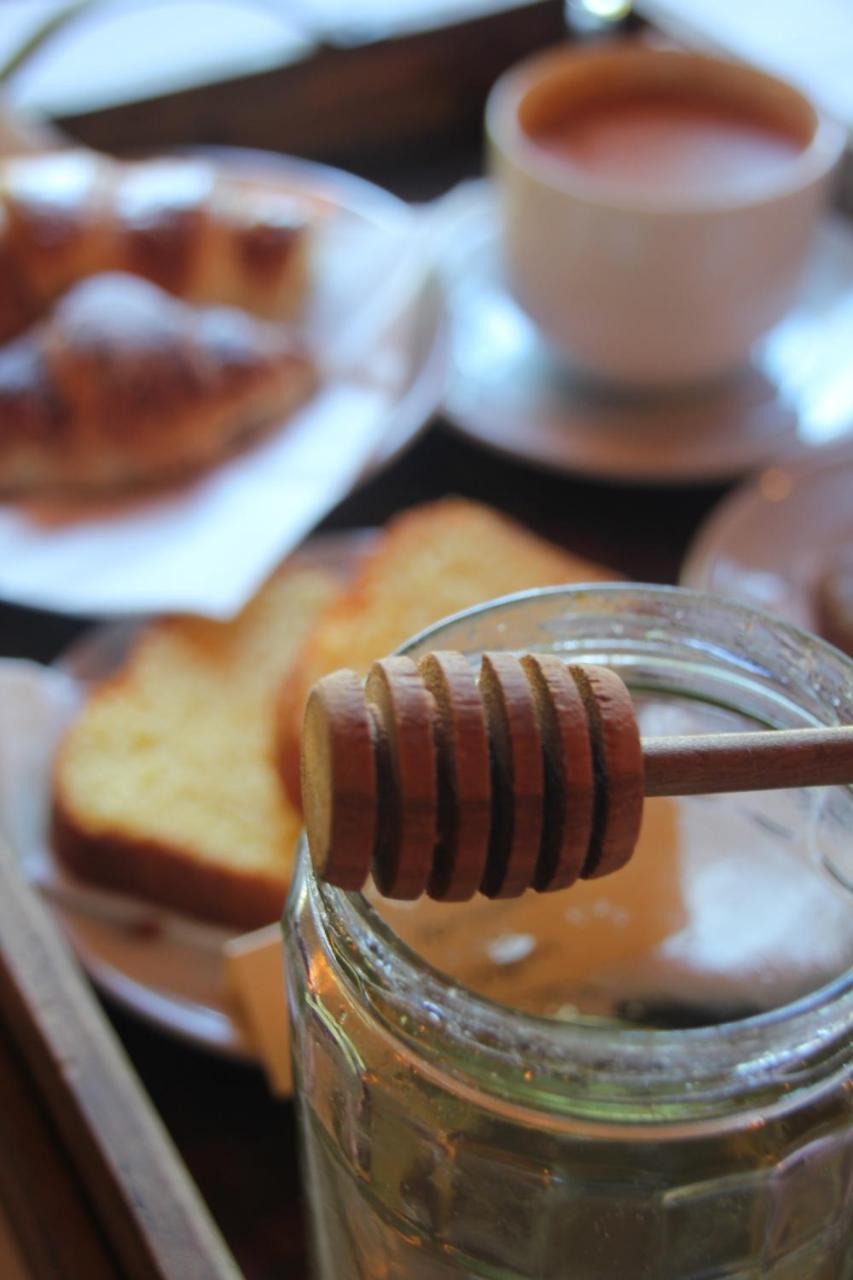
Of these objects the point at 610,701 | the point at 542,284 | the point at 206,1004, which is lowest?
the point at 206,1004

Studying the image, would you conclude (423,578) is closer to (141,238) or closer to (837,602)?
(837,602)

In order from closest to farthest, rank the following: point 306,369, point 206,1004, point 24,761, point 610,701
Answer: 1. point 610,701
2. point 206,1004
3. point 24,761
4. point 306,369

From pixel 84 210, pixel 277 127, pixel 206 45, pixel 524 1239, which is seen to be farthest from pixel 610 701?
pixel 206 45

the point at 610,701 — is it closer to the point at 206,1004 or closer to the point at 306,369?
the point at 206,1004

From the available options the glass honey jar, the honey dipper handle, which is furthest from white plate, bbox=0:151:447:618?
the honey dipper handle

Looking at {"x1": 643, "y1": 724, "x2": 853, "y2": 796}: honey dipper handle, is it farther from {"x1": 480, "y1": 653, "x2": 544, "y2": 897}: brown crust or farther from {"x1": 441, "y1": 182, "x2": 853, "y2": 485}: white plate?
{"x1": 441, "y1": 182, "x2": 853, "y2": 485}: white plate

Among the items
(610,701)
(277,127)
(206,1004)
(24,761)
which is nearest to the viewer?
(610,701)
